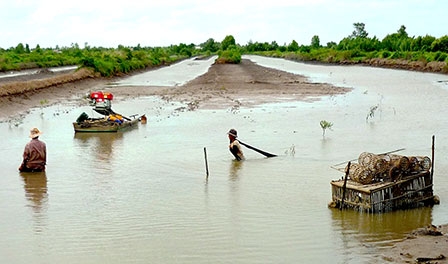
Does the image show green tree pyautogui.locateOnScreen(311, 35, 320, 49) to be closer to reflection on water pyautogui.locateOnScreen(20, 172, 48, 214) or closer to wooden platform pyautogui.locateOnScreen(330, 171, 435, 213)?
reflection on water pyautogui.locateOnScreen(20, 172, 48, 214)

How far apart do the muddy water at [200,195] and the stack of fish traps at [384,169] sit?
612 millimetres

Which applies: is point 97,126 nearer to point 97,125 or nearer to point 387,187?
point 97,125

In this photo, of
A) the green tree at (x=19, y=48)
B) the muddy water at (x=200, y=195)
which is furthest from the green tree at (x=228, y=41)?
the muddy water at (x=200, y=195)

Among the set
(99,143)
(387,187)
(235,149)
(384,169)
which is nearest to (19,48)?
(99,143)

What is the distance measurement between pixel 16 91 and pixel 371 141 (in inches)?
743

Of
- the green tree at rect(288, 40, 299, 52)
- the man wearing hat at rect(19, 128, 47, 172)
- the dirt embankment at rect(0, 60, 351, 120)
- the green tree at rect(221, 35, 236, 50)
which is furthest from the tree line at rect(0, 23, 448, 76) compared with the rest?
the green tree at rect(221, 35, 236, 50)

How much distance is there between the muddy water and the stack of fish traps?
612 millimetres

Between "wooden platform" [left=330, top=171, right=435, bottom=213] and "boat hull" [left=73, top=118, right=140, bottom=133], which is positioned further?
"boat hull" [left=73, top=118, right=140, bottom=133]

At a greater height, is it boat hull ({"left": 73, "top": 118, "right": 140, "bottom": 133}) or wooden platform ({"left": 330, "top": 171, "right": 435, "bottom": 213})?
boat hull ({"left": 73, "top": 118, "right": 140, "bottom": 133})

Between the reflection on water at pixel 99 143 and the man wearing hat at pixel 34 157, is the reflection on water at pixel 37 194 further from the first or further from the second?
the reflection on water at pixel 99 143

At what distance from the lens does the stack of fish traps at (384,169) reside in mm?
9922

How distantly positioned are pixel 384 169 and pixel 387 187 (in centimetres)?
44

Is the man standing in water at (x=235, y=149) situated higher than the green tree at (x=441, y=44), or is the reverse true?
the green tree at (x=441, y=44)

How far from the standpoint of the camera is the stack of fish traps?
9922 millimetres
